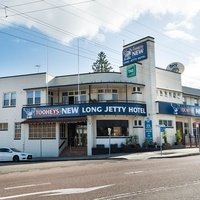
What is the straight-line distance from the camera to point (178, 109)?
136 feet

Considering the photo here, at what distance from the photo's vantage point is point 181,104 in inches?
1662

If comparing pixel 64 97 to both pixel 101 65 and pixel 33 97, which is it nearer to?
pixel 33 97

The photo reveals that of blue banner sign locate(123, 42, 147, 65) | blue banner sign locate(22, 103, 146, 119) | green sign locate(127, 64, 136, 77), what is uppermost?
blue banner sign locate(123, 42, 147, 65)

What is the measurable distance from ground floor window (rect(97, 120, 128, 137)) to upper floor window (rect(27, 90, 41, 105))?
8.06 meters

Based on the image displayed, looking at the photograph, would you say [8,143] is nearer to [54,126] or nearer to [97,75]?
[54,126]

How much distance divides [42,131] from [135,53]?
46.6 ft

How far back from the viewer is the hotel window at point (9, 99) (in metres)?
41.2

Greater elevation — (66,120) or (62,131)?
(66,120)

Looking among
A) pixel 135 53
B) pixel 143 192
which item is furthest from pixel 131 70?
pixel 143 192

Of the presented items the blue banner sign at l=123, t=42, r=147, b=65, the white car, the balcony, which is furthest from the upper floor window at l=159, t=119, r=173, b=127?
the white car

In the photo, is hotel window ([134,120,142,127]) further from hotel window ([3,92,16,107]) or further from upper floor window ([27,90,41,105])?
hotel window ([3,92,16,107])

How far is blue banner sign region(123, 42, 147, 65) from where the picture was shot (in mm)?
39594

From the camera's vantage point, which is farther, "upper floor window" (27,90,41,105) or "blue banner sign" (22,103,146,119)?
"upper floor window" (27,90,41,105)

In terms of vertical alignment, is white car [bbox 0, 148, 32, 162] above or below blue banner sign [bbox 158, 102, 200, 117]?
below
